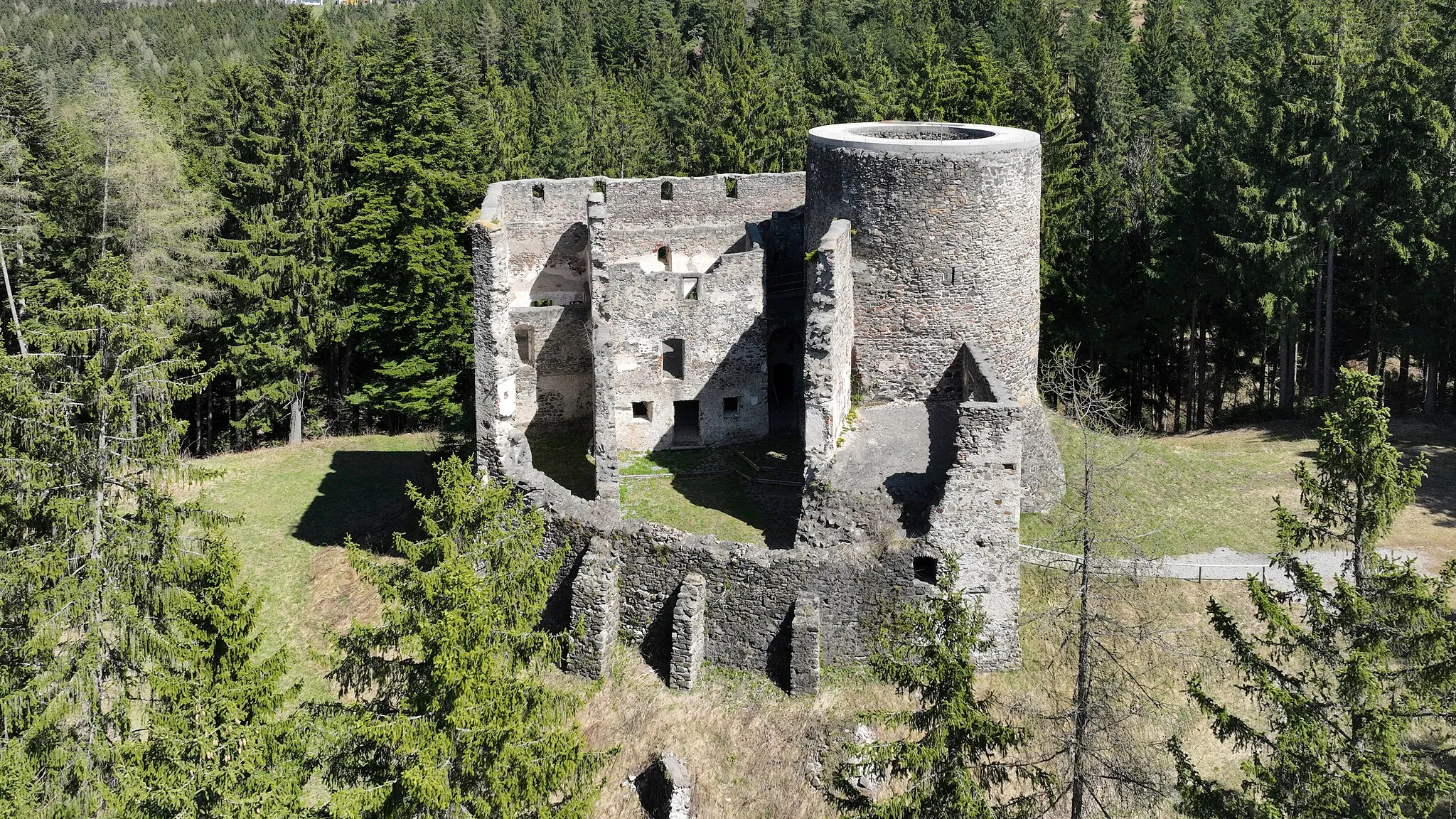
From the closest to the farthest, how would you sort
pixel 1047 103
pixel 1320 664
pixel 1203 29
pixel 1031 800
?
pixel 1031 800, pixel 1320 664, pixel 1047 103, pixel 1203 29

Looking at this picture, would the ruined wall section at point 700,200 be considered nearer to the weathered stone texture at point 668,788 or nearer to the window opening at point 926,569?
the window opening at point 926,569

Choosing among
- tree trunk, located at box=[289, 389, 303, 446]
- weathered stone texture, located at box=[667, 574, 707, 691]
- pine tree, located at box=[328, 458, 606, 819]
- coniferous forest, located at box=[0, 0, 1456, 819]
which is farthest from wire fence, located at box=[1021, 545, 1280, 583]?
tree trunk, located at box=[289, 389, 303, 446]

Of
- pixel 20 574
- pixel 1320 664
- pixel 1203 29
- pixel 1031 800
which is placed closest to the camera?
pixel 1031 800

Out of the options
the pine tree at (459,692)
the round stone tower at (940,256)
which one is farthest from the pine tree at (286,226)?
the pine tree at (459,692)

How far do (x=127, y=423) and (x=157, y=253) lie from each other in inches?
766

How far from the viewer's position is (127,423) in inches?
729

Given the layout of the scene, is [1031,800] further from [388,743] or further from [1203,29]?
[1203,29]

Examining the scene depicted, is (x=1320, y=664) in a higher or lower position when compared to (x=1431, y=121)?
lower

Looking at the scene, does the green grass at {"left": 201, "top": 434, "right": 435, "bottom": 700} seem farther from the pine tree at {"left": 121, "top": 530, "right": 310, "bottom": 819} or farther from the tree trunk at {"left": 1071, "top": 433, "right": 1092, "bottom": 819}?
the tree trunk at {"left": 1071, "top": 433, "right": 1092, "bottom": 819}

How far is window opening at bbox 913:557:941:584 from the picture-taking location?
834 inches

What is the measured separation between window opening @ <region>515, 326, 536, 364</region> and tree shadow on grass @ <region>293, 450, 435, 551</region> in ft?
10.6

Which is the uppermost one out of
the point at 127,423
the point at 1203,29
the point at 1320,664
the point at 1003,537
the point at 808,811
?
the point at 1203,29

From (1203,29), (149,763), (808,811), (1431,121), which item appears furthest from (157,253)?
(1203,29)

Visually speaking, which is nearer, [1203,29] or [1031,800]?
[1031,800]
